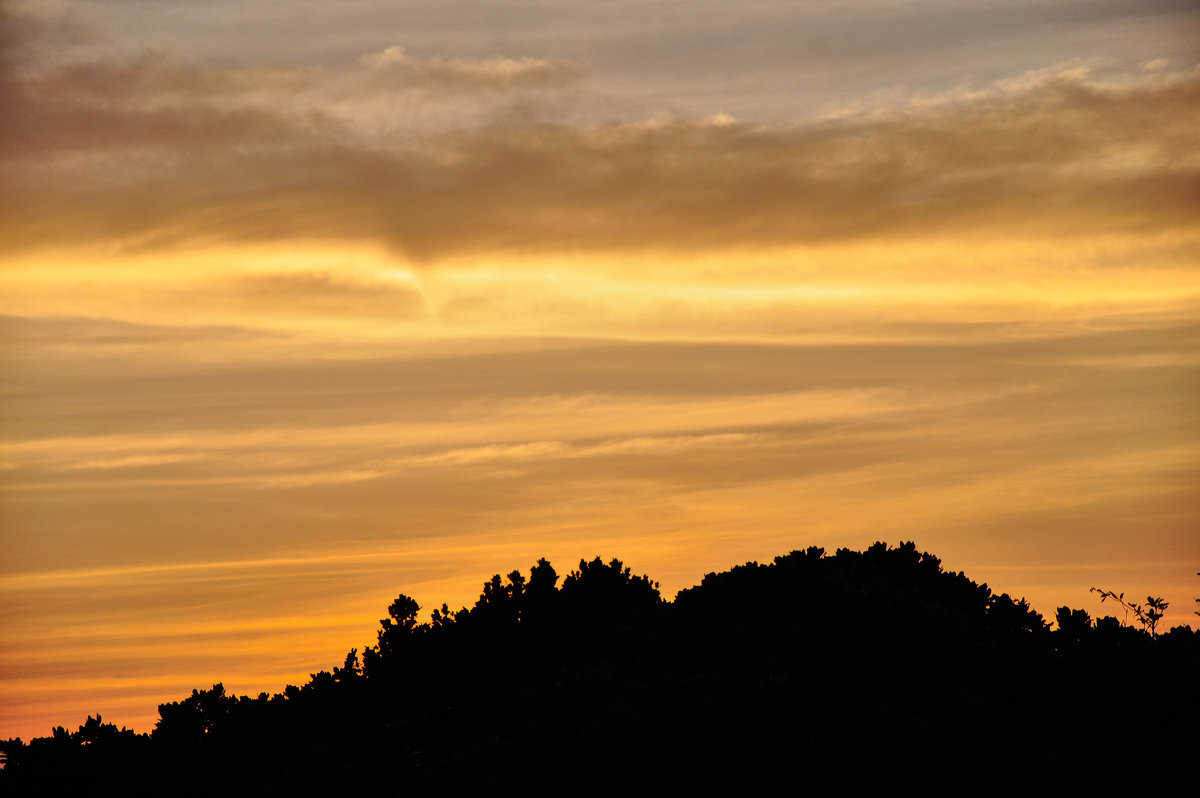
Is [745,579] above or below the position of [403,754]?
above

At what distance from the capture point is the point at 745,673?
30281 millimetres

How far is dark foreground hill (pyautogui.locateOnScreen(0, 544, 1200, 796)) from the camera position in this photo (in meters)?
27.8

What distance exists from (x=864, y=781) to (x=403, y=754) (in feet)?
36.7

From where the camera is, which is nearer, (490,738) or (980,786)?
(980,786)

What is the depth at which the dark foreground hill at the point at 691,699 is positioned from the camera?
27.8 metres

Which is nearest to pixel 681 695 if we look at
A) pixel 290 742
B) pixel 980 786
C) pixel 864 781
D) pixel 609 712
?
pixel 609 712

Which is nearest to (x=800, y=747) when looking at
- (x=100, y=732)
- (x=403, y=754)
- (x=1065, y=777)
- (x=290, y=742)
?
(x=1065, y=777)

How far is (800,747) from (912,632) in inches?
201

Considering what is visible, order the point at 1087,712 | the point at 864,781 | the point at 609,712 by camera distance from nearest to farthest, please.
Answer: the point at 864,781 → the point at 609,712 → the point at 1087,712

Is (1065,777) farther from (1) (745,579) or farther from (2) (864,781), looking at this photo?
(1) (745,579)

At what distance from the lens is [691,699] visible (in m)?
28.8

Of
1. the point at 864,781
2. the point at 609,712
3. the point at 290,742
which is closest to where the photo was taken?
the point at 864,781

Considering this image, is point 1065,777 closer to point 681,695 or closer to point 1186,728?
point 1186,728

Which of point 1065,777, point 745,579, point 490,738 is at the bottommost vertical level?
point 1065,777
